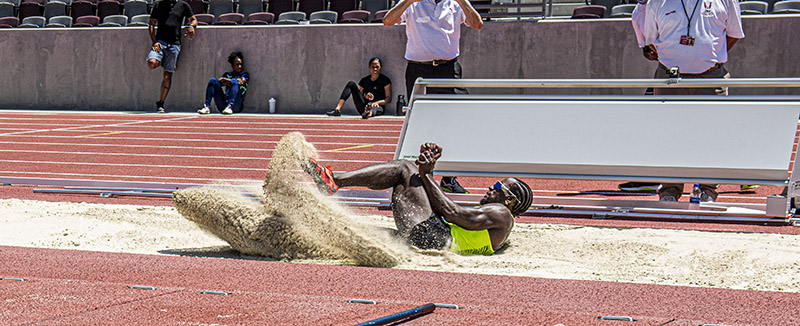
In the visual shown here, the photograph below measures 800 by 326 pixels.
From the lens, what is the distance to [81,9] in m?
20.7

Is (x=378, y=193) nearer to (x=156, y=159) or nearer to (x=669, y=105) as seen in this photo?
(x=669, y=105)

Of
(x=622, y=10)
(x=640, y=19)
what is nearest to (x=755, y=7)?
(x=622, y=10)

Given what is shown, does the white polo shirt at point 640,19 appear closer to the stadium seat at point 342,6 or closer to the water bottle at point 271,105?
the water bottle at point 271,105

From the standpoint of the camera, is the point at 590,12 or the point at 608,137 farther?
the point at 590,12

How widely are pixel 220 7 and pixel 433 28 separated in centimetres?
1254

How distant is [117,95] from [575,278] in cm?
1607

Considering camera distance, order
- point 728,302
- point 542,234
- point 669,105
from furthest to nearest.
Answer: point 669,105
point 542,234
point 728,302

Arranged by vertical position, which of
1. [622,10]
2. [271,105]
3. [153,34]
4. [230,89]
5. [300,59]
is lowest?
[271,105]

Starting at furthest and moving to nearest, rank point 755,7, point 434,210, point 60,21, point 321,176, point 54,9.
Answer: point 54,9 < point 60,21 < point 755,7 < point 434,210 < point 321,176

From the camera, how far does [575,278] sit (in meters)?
4.96

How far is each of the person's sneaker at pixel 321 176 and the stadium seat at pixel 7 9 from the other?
59.8 feet

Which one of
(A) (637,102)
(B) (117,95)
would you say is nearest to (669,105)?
(A) (637,102)

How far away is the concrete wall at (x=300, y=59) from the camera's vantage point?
16.2 meters

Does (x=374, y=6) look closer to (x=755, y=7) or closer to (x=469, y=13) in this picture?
(x=755, y=7)
